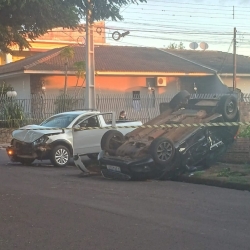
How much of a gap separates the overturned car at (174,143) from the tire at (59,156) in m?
3.08

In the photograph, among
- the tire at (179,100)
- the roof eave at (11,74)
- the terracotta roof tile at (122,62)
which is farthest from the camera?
the terracotta roof tile at (122,62)

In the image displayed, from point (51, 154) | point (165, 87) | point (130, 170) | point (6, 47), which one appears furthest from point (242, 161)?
point (165, 87)

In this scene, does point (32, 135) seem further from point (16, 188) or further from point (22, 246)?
point (22, 246)

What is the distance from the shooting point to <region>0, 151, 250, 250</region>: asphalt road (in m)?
7.61

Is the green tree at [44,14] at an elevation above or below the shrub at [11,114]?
above

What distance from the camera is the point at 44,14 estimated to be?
1090cm

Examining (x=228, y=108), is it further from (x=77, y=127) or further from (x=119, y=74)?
(x=119, y=74)

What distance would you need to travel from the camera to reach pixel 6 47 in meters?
13.3

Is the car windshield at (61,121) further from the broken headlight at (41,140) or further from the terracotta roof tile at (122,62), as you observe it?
the terracotta roof tile at (122,62)

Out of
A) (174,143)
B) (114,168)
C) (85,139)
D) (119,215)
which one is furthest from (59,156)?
(119,215)

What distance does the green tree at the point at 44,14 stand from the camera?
10508 millimetres

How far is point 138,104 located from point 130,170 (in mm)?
19526

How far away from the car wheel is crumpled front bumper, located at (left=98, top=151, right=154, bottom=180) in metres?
0.59

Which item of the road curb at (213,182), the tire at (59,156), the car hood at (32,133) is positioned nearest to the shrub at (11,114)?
the car hood at (32,133)
